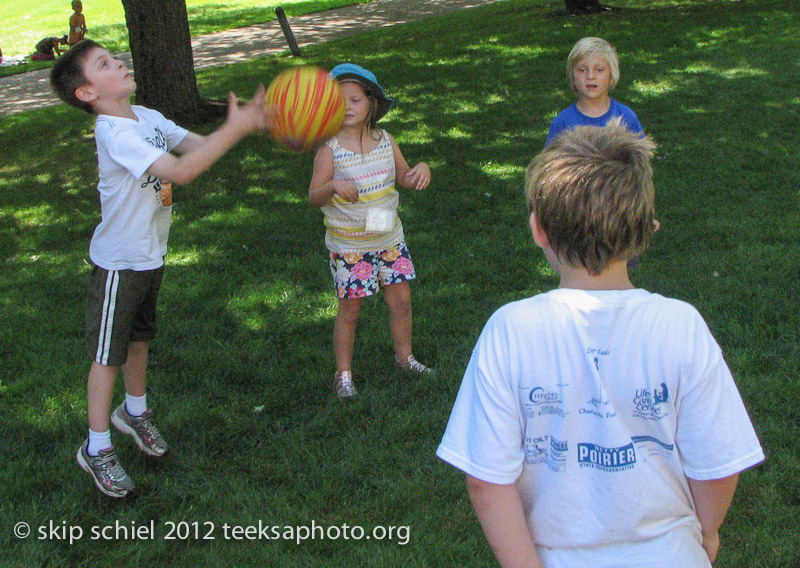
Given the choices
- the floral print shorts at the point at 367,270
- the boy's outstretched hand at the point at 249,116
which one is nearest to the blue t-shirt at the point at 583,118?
the floral print shorts at the point at 367,270

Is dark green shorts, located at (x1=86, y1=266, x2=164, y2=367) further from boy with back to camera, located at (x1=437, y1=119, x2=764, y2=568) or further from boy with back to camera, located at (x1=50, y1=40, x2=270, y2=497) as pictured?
boy with back to camera, located at (x1=437, y1=119, x2=764, y2=568)

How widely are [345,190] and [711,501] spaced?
239 centimetres

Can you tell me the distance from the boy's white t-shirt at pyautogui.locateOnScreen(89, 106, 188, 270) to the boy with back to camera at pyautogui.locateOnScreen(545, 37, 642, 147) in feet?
7.40

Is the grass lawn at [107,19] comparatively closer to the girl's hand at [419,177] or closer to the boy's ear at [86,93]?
the boy's ear at [86,93]

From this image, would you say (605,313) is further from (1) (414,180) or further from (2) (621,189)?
(1) (414,180)

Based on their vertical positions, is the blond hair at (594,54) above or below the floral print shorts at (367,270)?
above

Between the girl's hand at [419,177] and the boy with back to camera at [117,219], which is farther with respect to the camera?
the girl's hand at [419,177]

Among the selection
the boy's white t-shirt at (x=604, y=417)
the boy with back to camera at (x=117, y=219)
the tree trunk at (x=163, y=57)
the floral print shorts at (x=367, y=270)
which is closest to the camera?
the boy's white t-shirt at (x=604, y=417)

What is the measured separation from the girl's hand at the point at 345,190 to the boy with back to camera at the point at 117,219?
643 mm

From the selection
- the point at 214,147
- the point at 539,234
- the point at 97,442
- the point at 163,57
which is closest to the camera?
the point at 539,234

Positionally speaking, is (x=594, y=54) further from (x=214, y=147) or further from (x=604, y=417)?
(x=604, y=417)

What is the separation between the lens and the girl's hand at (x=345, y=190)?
3.71 m

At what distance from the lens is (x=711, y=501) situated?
1.70m

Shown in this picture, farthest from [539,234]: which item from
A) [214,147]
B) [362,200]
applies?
[362,200]
